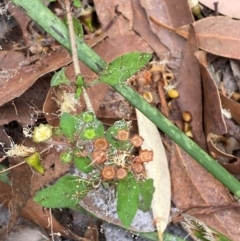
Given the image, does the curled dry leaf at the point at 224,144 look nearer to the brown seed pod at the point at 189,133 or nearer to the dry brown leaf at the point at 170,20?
the brown seed pod at the point at 189,133

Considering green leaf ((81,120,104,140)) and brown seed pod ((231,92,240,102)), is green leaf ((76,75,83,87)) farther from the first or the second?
brown seed pod ((231,92,240,102))

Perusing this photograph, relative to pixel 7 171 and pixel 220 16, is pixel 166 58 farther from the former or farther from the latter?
pixel 7 171

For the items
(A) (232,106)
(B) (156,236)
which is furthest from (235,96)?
(B) (156,236)

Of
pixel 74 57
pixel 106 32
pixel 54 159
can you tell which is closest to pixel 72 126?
pixel 74 57

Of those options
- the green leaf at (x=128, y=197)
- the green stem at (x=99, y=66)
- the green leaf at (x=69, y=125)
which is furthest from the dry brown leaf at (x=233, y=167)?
the green leaf at (x=69, y=125)

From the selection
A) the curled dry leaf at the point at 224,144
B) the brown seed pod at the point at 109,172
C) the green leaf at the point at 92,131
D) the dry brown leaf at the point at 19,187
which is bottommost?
the curled dry leaf at the point at 224,144

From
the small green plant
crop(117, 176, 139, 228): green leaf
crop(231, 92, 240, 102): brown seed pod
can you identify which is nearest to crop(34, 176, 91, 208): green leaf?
the small green plant

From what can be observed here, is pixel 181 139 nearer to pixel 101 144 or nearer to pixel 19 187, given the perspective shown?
pixel 101 144

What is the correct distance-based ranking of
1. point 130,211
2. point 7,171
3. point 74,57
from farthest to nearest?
point 7,171 < point 74,57 < point 130,211
